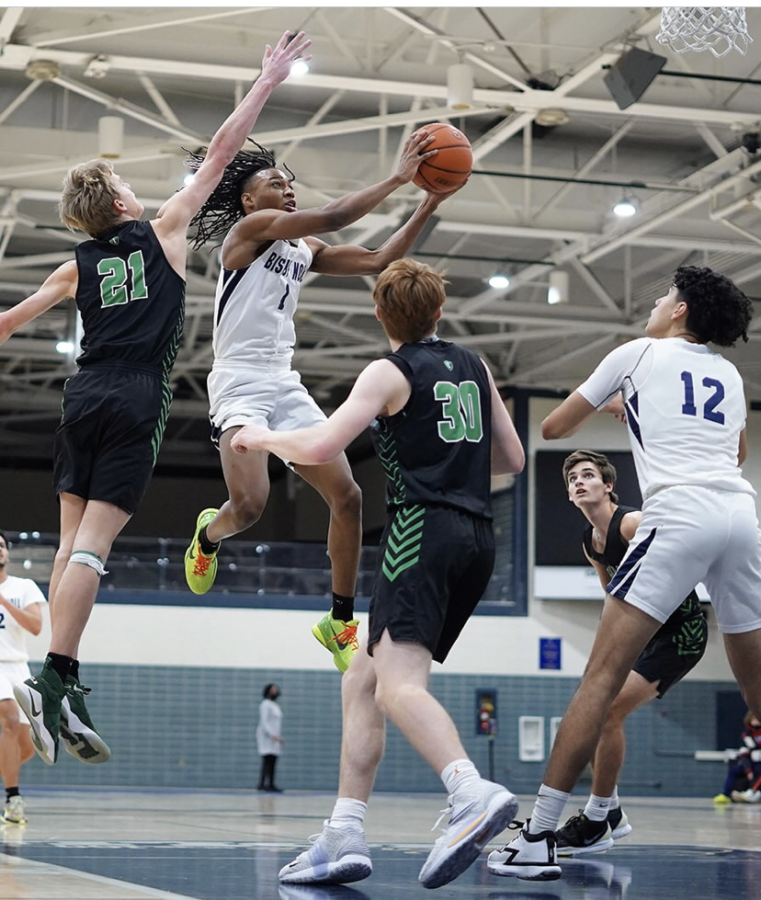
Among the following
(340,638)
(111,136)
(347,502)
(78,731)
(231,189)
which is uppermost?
(111,136)

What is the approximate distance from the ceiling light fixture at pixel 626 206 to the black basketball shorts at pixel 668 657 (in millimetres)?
9134

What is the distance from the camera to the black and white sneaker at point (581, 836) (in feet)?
21.6

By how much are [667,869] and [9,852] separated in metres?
3.07

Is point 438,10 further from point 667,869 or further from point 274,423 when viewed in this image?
point 667,869

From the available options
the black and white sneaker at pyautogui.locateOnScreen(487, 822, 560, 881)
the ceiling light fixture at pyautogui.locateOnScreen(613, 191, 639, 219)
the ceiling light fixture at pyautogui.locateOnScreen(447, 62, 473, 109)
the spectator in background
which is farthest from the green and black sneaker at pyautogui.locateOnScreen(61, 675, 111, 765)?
the spectator in background

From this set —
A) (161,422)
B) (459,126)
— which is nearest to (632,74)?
(459,126)

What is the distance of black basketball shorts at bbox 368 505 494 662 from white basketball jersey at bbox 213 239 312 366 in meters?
1.59

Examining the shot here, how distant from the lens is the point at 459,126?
15195mm

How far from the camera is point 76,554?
5289 millimetres

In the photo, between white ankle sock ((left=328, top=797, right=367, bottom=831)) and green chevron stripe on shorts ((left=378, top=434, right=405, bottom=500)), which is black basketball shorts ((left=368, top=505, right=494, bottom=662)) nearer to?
green chevron stripe on shorts ((left=378, top=434, right=405, bottom=500))

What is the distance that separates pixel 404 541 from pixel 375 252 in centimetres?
176

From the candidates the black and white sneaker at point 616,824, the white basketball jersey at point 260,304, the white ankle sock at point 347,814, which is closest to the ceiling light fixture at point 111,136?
the white basketball jersey at point 260,304

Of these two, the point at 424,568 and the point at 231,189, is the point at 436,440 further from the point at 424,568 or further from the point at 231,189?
the point at 231,189

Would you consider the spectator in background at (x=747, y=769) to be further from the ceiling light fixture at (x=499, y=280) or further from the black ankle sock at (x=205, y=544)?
the black ankle sock at (x=205, y=544)
